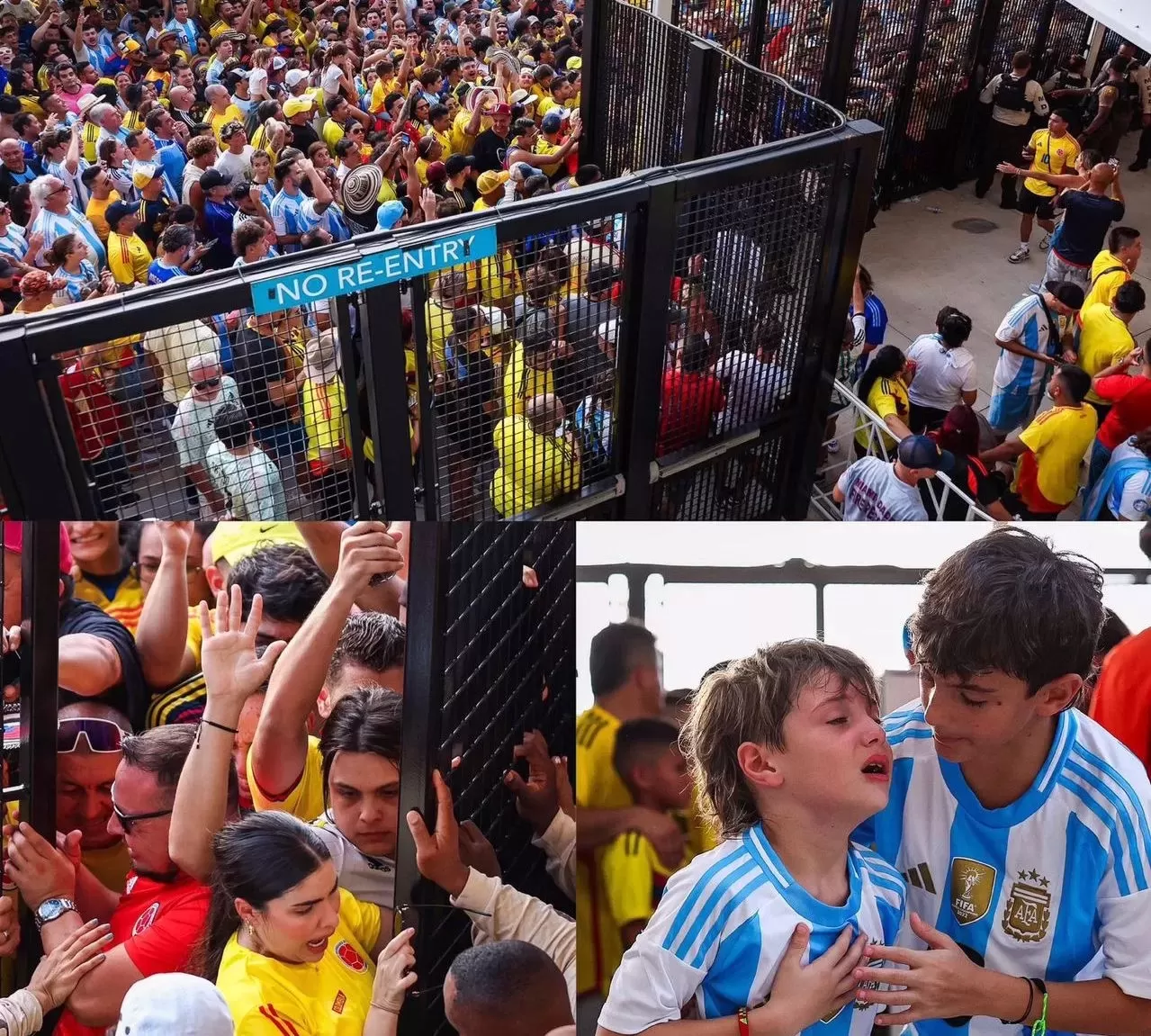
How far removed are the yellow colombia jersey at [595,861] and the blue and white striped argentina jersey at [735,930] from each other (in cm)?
8

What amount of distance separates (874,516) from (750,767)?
2.38 meters

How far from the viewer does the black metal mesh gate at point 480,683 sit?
2229mm

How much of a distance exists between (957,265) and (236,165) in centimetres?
471

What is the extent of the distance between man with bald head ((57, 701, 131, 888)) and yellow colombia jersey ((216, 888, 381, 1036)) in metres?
0.29

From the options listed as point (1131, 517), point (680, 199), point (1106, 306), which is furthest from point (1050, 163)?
point (680, 199)

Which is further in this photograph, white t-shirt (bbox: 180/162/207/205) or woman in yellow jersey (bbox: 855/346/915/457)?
white t-shirt (bbox: 180/162/207/205)

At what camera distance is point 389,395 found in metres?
3.09

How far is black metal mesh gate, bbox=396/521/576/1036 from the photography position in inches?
87.7

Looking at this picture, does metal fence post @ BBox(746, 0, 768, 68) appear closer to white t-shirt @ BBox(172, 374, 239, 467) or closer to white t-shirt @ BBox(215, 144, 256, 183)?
white t-shirt @ BBox(215, 144, 256, 183)

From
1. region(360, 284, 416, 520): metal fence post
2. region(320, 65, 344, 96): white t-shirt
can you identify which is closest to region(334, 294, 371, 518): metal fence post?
region(360, 284, 416, 520): metal fence post

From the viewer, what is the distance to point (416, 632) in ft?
7.30

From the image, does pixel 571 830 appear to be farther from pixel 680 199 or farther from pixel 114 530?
pixel 680 199

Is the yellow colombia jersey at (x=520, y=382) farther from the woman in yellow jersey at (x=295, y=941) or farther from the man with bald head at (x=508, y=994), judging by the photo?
the man with bald head at (x=508, y=994)

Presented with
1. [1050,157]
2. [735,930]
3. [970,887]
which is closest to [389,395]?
[735,930]
